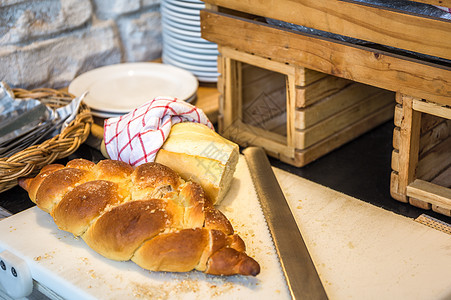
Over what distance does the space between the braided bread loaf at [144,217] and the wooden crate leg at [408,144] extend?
344 mm

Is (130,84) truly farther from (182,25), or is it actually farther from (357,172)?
(357,172)

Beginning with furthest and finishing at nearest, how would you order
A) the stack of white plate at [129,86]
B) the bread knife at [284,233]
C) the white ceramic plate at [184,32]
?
1. the white ceramic plate at [184,32]
2. the stack of white plate at [129,86]
3. the bread knife at [284,233]

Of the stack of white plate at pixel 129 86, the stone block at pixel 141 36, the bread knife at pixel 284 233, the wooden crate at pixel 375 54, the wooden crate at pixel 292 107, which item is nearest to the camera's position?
the bread knife at pixel 284 233

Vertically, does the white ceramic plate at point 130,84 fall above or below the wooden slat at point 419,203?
above

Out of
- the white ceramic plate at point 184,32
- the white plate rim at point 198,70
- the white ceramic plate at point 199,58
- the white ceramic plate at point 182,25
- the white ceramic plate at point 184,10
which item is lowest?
the white plate rim at point 198,70

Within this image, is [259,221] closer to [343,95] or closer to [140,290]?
[140,290]

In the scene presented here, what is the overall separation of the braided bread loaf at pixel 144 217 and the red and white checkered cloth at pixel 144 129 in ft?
0.21

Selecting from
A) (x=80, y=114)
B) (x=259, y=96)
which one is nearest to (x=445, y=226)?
(x=259, y=96)

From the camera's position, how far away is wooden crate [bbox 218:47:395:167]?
3.61 ft

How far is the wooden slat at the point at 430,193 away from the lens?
37.7 inches

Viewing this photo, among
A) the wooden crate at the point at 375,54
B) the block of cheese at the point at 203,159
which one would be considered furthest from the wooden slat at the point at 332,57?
the block of cheese at the point at 203,159

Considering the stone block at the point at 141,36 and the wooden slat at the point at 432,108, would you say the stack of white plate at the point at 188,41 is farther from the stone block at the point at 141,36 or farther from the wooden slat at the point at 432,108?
the wooden slat at the point at 432,108

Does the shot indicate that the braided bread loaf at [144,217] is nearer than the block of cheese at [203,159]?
Yes

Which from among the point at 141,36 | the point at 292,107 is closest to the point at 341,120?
the point at 292,107
